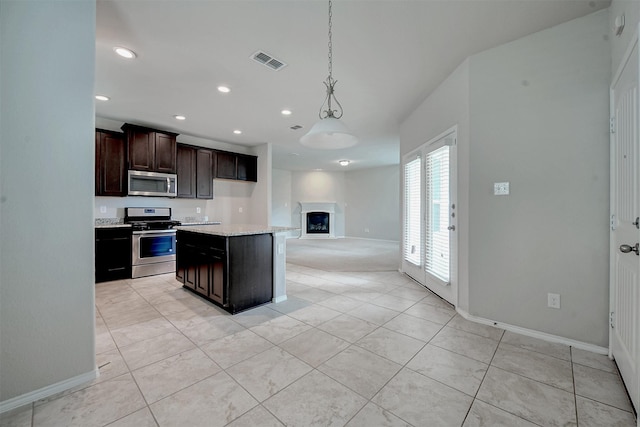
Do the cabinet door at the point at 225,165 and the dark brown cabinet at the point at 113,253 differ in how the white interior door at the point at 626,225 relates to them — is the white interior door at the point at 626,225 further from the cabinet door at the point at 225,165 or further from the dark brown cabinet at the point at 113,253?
the cabinet door at the point at 225,165

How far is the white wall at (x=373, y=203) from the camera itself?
923 centimetres

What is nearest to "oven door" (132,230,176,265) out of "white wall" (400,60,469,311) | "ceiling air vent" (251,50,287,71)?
"ceiling air vent" (251,50,287,71)

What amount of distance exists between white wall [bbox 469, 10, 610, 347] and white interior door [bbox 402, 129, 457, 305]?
0.37m

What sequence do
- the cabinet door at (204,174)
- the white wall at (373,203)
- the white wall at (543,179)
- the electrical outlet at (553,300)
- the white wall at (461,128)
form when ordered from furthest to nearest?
the white wall at (373,203)
the cabinet door at (204,174)
the white wall at (461,128)
the electrical outlet at (553,300)
the white wall at (543,179)

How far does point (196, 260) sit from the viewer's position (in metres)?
3.39

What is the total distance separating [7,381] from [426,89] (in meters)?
4.45

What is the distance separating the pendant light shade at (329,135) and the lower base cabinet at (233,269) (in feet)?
4.36

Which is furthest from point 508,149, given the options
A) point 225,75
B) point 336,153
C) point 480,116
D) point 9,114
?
point 336,153

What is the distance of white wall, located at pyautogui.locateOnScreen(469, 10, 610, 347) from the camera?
6.94 ft

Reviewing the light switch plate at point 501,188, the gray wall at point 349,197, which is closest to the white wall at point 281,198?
the gray wall at point 349,197

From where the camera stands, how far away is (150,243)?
4469 millimetres

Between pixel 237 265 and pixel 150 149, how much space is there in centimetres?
326

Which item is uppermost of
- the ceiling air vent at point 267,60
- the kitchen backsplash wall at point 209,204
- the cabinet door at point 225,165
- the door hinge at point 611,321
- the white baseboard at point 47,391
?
the ceiling air vent at point 267,60

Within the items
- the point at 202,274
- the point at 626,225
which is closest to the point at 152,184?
the point at 202,274
